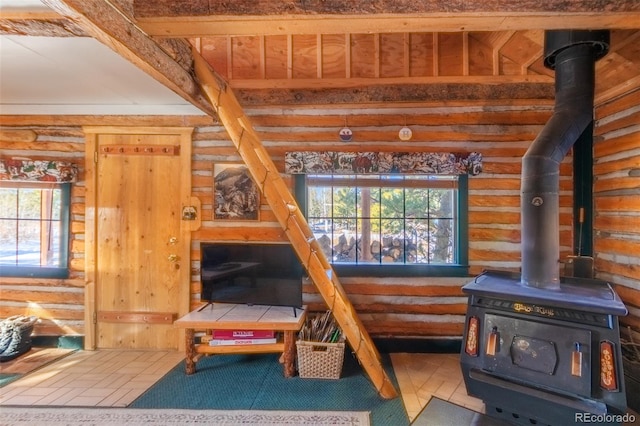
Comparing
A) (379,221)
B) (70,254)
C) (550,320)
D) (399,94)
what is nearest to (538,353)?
(550,320)

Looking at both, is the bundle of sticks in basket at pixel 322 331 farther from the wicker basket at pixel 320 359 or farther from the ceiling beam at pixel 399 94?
the ceiling beam at pixel 399 94

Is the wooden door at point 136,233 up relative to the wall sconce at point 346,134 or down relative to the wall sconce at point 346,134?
down

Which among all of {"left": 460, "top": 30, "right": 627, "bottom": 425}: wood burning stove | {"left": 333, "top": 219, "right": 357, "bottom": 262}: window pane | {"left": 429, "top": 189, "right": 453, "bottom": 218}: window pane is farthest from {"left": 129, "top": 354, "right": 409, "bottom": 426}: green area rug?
{"left": 429, "top": 189, "right": 453, "bottom": 218}: window pane

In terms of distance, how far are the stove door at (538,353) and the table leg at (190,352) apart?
2.59 metres

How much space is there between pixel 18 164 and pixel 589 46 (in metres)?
5.69

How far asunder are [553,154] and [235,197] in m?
3.00

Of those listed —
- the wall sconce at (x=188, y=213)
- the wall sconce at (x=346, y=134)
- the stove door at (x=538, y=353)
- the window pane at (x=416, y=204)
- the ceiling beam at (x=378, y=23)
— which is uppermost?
the ceiling beam at (x=378, y=23)

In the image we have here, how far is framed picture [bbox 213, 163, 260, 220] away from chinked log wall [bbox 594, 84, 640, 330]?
3605 millimetres

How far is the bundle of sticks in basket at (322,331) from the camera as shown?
8.86ft

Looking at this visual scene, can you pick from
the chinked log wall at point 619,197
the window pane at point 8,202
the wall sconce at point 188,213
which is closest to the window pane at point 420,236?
the chinked log wall at point 619,197

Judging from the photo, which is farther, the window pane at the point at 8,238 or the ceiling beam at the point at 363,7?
the window pane at the point at 8,238

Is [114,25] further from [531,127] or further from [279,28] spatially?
[531,127]

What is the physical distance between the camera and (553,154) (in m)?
2.12

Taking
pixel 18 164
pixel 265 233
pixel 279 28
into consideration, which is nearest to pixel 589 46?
pixel 279 28
